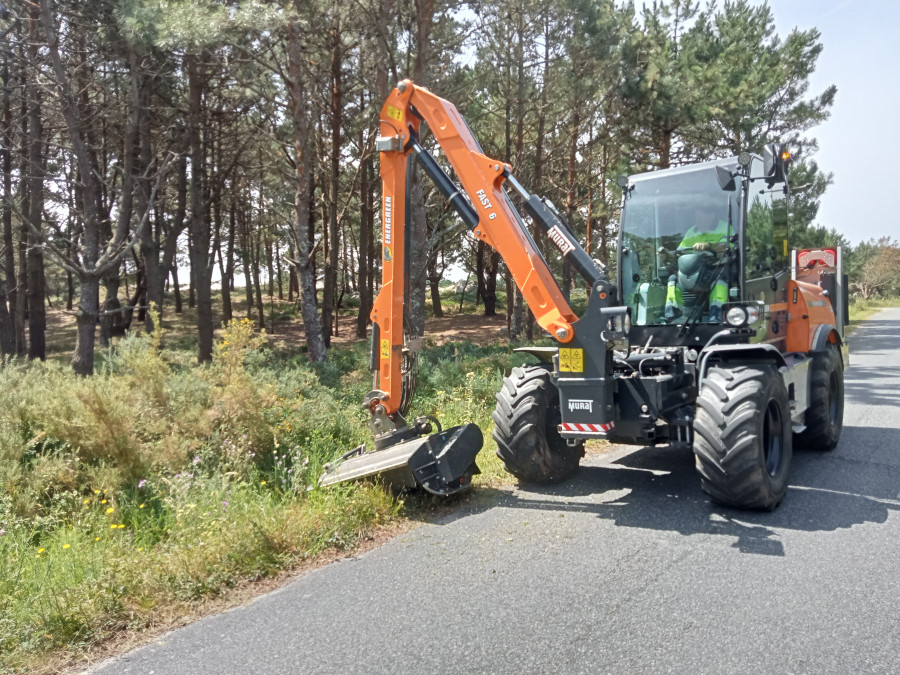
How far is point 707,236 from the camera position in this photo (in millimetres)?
6238

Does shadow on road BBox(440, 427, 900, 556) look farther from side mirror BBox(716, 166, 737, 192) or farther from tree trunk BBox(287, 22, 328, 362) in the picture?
tree trunk BBox(287, 22, 328, 362)

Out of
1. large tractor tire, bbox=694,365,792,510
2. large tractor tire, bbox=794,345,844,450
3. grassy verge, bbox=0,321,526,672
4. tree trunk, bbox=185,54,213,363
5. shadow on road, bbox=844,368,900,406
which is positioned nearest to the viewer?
grassy verge, bbox=0,321,526,672

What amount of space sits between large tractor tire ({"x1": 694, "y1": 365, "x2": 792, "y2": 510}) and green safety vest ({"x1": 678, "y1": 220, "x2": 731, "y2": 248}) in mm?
1338

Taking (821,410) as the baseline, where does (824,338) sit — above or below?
above

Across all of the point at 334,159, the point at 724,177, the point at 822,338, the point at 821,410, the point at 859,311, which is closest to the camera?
the point at 724,177

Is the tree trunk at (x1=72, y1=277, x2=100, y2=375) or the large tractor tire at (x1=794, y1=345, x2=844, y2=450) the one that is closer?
the large tractor tire at (x1=794, y1=345, x2=844, y2=450)

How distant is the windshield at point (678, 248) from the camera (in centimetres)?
616

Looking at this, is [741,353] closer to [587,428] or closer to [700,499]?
[700,499]

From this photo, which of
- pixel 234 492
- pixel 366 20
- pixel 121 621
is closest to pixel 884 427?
pixel 234 492

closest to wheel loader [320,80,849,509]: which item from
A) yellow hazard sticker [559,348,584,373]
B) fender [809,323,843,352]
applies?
yellow hazard sticker [559,348,584,373]

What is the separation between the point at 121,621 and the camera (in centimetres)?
385

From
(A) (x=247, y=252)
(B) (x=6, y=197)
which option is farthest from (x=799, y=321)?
(A) (x=247, y=252)

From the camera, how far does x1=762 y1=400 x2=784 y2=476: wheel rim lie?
5.69m

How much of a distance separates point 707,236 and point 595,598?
3.75 metres
